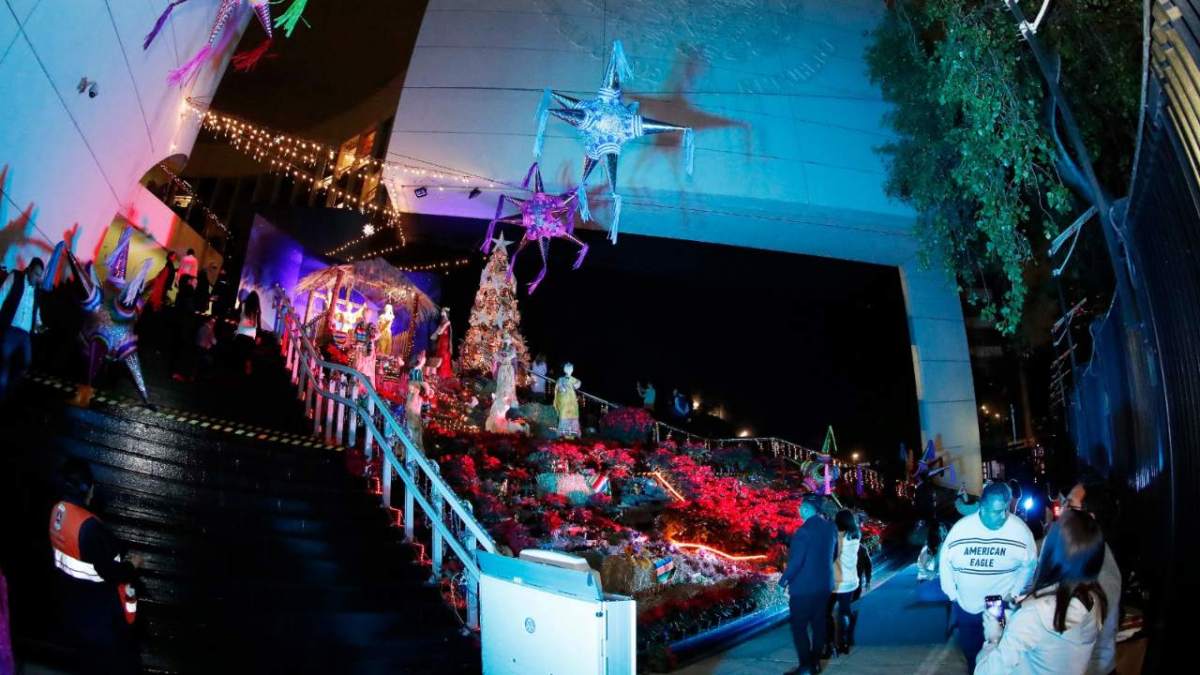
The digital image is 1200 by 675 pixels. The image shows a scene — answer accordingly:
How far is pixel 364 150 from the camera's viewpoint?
73.5 ft

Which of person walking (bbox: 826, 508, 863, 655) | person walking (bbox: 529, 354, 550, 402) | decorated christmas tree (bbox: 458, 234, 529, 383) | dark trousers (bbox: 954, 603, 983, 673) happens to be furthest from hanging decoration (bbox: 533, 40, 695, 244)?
dark trousers (bbox: 954, 603, 983, 673)

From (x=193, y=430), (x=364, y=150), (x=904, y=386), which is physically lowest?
(x=193, y=430)

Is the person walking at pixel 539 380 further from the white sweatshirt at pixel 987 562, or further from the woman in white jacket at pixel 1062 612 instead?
the woman in white jacket at pixel 1062 612

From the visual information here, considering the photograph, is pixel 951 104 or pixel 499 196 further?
pixel 499 196

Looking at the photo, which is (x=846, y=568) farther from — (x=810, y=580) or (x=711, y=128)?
(x=711, y=128)

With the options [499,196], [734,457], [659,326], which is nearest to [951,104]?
[734,457]

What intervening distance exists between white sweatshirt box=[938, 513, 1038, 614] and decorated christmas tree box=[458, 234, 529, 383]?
15.0 meters

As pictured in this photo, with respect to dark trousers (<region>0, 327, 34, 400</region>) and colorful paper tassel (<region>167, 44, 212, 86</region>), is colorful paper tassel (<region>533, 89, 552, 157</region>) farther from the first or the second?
dark trousers (<region>0, 327, 34, 400</region>)

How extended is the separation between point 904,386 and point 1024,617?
20239 millimetres

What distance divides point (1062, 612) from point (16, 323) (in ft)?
24.4

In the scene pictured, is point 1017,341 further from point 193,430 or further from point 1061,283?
point 193,430

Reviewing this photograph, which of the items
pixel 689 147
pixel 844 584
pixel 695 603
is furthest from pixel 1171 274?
pixel 689 147

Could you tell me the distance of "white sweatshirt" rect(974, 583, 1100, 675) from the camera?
9.45 ft

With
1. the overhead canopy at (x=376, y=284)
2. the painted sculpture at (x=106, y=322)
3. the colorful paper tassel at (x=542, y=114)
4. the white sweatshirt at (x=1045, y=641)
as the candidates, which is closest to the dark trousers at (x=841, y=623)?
the white sweatshirt at (x=1045, y=641)
